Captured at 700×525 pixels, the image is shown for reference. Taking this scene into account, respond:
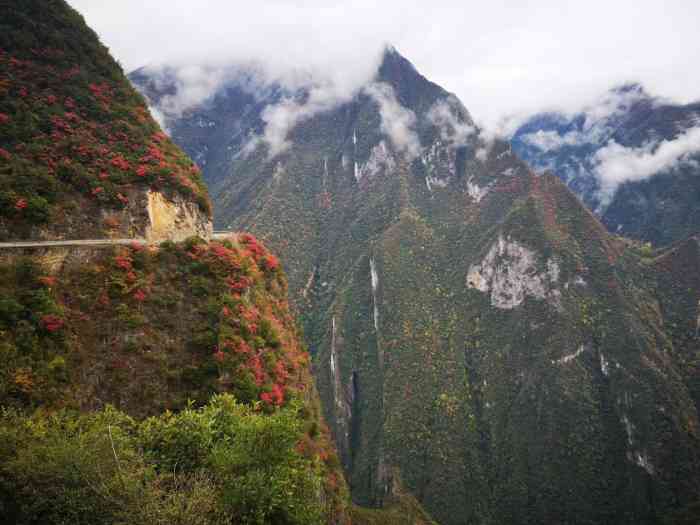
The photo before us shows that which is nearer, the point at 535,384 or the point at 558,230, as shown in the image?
the point at 535,384

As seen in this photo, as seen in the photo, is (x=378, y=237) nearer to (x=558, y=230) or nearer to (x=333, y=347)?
(x=333, y=347)

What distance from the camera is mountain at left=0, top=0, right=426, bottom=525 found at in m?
13.9

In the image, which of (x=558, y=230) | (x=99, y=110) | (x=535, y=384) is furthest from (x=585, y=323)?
(x=99, y=110)

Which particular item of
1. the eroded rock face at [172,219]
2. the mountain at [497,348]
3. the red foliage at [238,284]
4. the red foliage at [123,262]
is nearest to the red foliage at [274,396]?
the red foliage at [238,284]

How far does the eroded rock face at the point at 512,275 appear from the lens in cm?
14225

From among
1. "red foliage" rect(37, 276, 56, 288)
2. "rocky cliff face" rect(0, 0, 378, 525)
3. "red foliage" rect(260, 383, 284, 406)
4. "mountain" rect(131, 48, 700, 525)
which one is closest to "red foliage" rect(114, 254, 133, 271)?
"rocky cliff face" rect(0, 0, 378, 525)

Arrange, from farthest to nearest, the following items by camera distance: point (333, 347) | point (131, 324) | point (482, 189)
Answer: point (482, 189) → point (333, 347) → point (131, 324)

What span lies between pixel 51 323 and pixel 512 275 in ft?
496

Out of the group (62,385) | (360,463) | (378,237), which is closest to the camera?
(62,385)

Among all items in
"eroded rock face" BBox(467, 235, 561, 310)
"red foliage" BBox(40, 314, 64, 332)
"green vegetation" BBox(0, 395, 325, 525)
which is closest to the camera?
"green vegetation" BBox(0, 395, 325, 525)

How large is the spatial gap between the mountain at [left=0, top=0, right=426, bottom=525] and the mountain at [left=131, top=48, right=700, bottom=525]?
9435cm

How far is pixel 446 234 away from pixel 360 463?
10114 cm

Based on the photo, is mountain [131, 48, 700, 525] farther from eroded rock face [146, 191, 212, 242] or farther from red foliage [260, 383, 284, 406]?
eroded rock face [146, 191, 212, 242]

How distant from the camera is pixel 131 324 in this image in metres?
26.9
